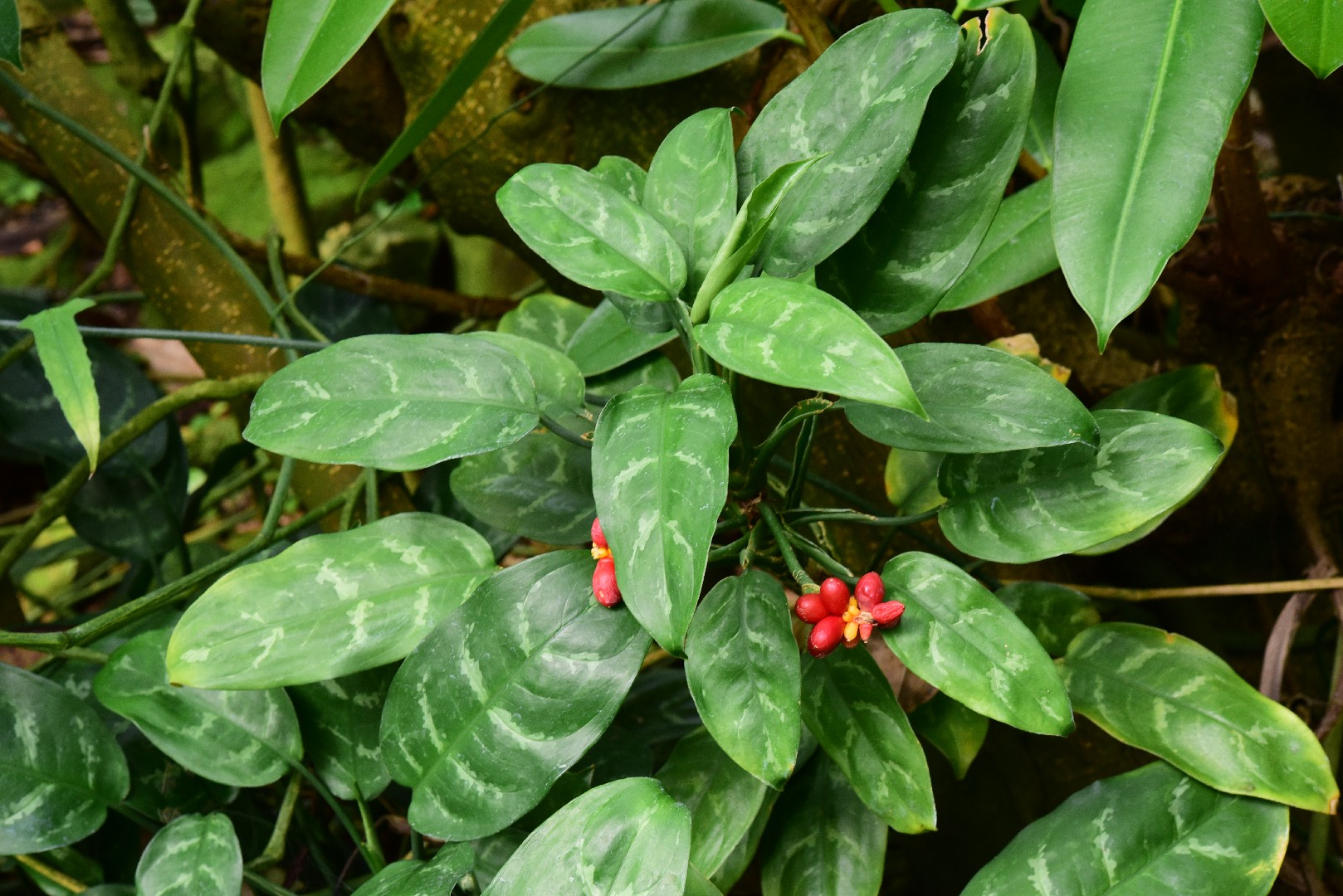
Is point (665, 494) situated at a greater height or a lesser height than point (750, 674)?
greater

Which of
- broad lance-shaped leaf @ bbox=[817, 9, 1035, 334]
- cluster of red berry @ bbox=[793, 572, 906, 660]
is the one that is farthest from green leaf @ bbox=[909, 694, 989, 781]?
broad lance-shaped leaf @ bbox=[817, 9, 1035, 334]

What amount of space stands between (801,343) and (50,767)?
0.66m

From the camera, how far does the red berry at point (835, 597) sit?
0.57m

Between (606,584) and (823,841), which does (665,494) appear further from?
(823,841)

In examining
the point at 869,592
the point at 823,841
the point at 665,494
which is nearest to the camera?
the point at 665,494

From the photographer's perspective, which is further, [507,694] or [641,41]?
[641,41]

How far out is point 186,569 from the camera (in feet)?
3.65

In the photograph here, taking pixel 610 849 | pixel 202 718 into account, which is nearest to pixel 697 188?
pixel 610 849

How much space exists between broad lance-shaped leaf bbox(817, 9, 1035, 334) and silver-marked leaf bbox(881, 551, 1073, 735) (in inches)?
6.8

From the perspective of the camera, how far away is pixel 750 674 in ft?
1.83

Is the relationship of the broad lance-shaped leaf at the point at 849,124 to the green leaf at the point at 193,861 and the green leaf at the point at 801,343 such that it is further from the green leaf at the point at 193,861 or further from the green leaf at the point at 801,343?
the green leaf at the point at 193,861

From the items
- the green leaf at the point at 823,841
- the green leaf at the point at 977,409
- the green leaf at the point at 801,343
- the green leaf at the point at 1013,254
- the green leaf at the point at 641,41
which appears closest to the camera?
the green leaf at the point at 801,343

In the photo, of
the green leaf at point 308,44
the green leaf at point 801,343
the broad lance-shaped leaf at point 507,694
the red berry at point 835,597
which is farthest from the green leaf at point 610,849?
the green leaf at point 308,44

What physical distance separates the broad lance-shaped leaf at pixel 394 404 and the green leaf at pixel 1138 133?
1.13 feet
